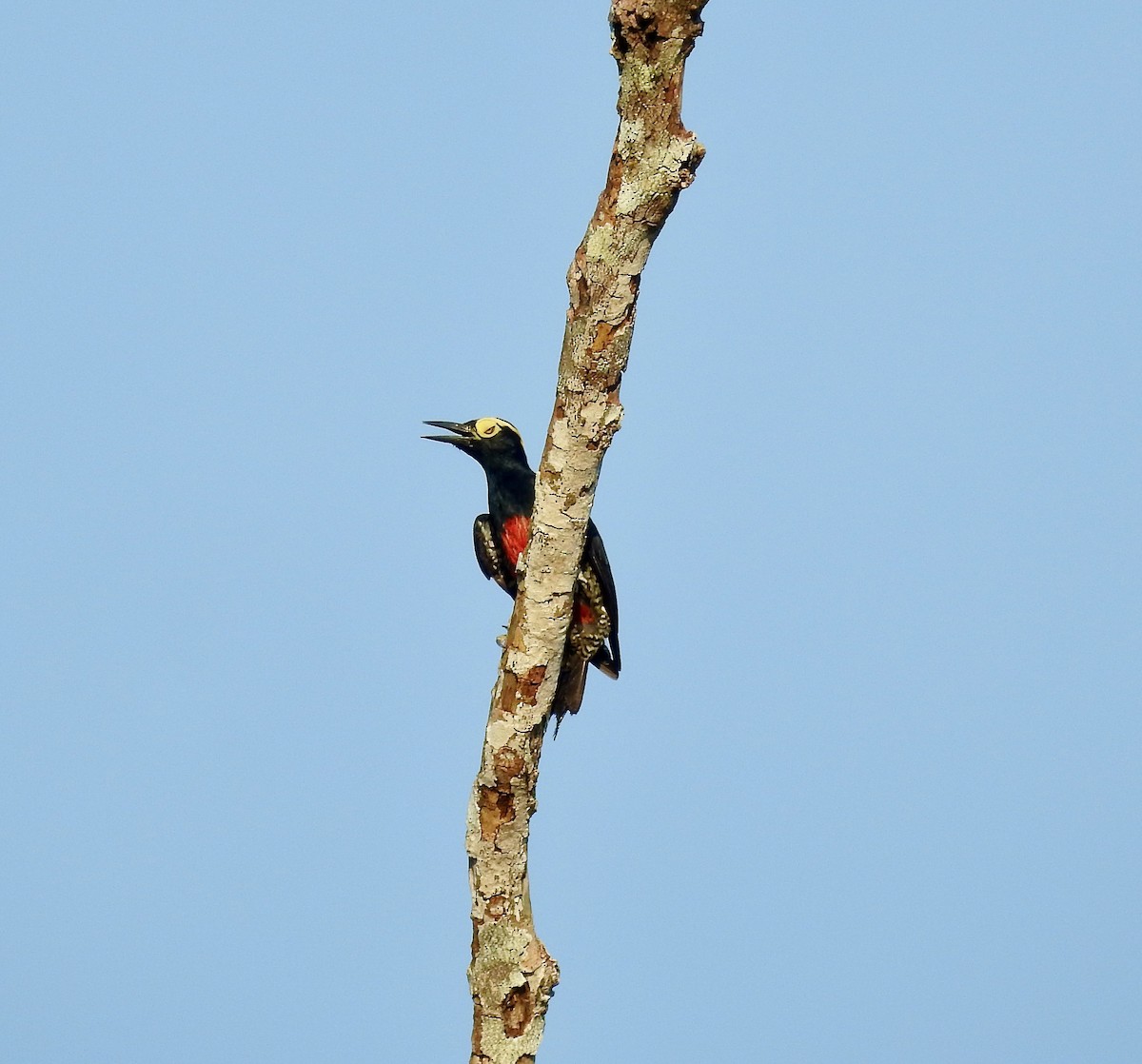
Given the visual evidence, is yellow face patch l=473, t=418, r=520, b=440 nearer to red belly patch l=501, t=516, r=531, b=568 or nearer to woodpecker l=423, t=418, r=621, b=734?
woodpecker l=423, t=418, r=621, b=734

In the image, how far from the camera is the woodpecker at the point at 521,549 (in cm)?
858

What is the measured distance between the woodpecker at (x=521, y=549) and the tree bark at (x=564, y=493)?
131cm

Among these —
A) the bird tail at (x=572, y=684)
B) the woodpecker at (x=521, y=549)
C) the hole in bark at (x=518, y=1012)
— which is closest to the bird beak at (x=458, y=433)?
the woodpecker at (x=521, y=549)

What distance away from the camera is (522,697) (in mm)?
7070

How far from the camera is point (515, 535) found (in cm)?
922

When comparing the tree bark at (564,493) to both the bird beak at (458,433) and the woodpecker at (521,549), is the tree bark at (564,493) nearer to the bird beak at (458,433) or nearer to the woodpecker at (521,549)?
the woodpecker at (521,549)

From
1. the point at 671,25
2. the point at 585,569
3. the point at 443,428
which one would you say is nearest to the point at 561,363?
the point at 671,25

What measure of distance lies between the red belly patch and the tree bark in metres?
2.12

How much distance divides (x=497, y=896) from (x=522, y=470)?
9.36ft

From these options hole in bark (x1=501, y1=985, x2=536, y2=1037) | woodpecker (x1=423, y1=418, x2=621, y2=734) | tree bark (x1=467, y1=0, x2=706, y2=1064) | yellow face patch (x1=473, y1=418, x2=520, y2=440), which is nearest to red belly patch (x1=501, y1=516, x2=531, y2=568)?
woodpecker (x1=423, y1=418, x2=621, y2=734)

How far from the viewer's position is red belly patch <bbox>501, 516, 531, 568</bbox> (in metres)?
9.16

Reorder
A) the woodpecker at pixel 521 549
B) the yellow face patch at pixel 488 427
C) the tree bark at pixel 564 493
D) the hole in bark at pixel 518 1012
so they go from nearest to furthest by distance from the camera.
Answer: the tree bark at pixel 564 493, the hole in bark at pixel 518 1012, the woodpecker at pixel 521 549, the yellow face patch at pixel 488 427

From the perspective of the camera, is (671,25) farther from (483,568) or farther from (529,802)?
(483,568)

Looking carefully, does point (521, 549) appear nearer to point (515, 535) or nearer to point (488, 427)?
point (515, 535)
